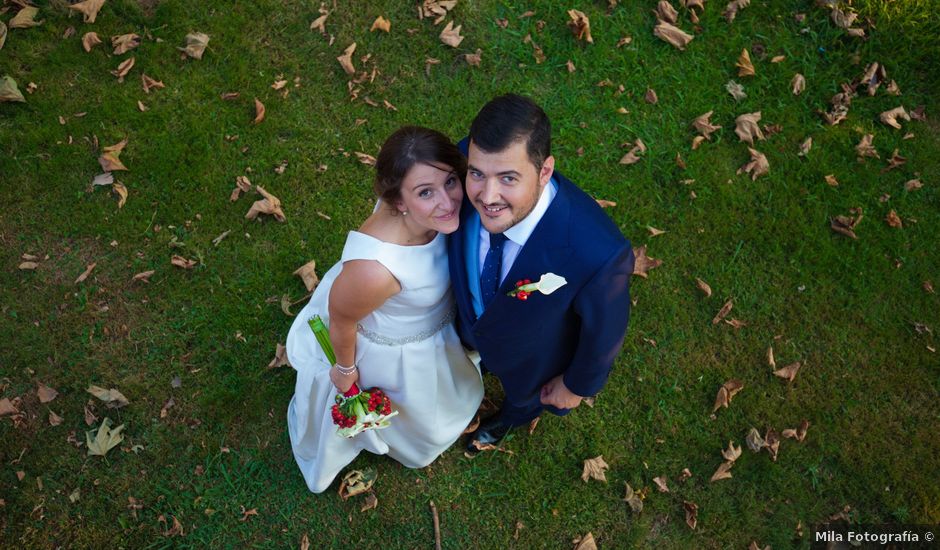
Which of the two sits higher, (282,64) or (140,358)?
(282,64)

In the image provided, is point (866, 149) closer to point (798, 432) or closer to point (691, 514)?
point (798, 432)

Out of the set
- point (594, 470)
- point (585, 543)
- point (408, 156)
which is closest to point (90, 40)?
point (408, 156)

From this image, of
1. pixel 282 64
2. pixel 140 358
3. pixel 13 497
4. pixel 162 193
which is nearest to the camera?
pixel 13 497

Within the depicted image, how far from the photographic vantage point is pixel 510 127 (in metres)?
2.79

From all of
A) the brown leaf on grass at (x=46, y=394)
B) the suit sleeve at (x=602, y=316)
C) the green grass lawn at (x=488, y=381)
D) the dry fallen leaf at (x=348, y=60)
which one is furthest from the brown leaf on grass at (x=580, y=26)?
the brown leaf on grass at (x=46, y=394)

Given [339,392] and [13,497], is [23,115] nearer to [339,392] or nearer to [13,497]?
[13,497]

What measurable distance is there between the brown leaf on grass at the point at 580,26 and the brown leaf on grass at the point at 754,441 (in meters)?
3.66

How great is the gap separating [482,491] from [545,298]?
2242 millimetres

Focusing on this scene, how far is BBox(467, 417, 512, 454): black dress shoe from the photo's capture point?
4.75 metres

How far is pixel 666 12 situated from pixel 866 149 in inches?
85.7

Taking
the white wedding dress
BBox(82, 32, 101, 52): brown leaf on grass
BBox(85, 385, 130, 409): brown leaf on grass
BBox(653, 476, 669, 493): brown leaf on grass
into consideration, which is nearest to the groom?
the white wedding dress

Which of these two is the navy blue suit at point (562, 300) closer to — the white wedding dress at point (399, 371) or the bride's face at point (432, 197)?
the bride's face at point (432, 197)

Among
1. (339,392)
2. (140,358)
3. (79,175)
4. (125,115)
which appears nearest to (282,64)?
(125,115)

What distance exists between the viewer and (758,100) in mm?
5945
